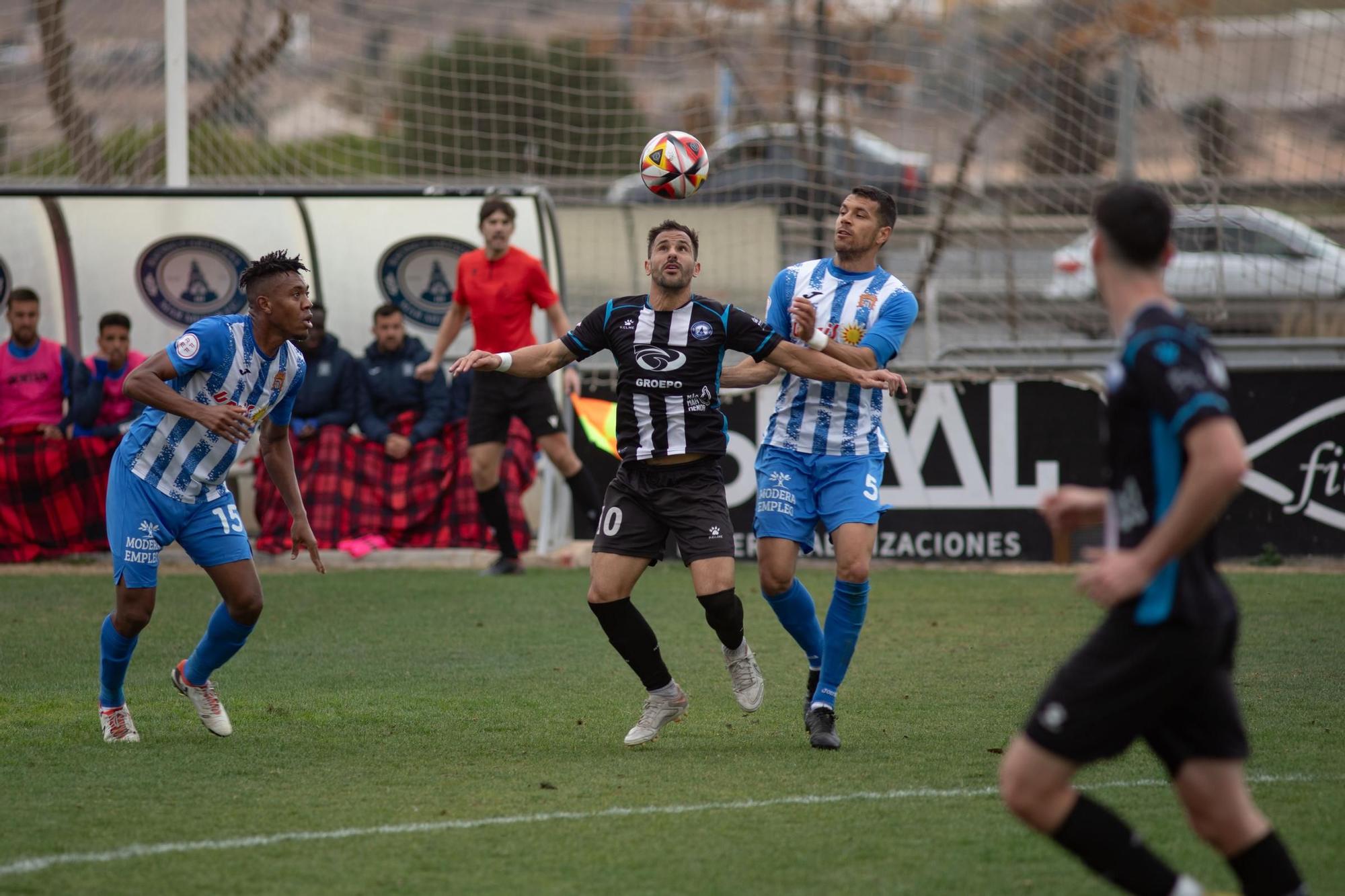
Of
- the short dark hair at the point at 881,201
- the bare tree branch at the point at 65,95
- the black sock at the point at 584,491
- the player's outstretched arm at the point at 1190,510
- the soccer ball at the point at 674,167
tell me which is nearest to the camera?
the player's outstretched arm at the point at 1190,510

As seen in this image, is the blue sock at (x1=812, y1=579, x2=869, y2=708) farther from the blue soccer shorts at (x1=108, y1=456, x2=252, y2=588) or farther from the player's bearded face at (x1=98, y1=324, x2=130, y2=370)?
the player's bearded face at (x1=98, y1=324, x2=130, y2=370)

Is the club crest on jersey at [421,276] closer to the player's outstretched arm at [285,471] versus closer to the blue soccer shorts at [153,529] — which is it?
the player's outstretched arm at [285,471]

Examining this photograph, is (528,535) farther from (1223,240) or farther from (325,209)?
(1223,240)

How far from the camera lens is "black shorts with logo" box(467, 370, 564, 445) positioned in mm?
11047

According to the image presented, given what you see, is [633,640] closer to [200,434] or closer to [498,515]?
[200,434]

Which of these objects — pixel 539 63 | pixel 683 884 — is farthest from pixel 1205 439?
pixel 539 63

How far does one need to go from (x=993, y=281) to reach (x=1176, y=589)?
1240 centimetres

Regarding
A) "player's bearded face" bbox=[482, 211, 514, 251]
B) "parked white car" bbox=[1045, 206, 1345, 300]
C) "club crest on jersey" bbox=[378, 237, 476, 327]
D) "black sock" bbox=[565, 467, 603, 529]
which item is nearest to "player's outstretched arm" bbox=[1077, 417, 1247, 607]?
"player's bearded face" bbox=[482, 211, 514, 251]

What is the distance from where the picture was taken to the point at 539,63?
15523mm

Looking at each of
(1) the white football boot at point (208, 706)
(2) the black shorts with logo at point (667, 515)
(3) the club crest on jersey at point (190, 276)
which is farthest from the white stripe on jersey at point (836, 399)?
(3) the club crest on jersey at point (190, 276)

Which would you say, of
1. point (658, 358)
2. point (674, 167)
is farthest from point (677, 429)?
point (674, 167)

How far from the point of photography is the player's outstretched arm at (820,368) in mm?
6098

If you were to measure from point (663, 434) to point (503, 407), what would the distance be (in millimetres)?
5020

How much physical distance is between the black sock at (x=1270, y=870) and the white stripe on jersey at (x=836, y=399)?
10.4 ft
